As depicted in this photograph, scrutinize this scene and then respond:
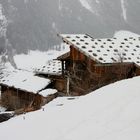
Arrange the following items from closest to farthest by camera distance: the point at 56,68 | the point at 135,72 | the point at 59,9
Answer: the point at 135,72
the point at 56,68
the point at 59,9

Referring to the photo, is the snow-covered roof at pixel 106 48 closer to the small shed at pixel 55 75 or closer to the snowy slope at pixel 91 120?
the small shed at pixel 55 75

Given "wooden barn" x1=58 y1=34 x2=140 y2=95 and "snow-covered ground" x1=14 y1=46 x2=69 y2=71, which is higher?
"wooden barn" x1=58 y1=34 x2=140 y2=95

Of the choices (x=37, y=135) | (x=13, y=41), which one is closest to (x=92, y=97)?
(x=37, y=135)

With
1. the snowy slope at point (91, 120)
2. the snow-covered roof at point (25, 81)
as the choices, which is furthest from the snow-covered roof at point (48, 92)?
the snowy slope at point (91, 120)

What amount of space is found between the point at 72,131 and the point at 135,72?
12.8 meters

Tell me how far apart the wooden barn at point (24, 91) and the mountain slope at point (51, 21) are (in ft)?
397

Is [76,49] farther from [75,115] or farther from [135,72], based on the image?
[75,115]

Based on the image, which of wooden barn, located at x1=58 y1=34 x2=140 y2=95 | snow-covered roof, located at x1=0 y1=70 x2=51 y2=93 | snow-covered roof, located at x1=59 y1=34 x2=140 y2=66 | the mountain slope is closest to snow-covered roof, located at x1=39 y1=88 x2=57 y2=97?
wooden barn, located at x1=58 y1=34 x2=140 y2=95

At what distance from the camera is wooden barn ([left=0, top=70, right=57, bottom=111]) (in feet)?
87.7

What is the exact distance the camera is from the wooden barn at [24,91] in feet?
87.7

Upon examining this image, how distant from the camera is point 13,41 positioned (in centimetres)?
15612

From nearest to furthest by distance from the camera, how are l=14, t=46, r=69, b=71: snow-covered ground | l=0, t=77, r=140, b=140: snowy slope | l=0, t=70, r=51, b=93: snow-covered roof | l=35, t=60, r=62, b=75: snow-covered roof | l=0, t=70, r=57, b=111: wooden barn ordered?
1. l=0, t=77, r=140, b=140: snowy slope
2. l=0, t=70, r=57, b=111: wooden barn
3. l=0, t=70, r=51, b=93: snow-covered roof
4. l=35, t=60, r=62, b=75: snow-covered roof
5. l=14, t=46, r=69, b=71: snow-covered ground

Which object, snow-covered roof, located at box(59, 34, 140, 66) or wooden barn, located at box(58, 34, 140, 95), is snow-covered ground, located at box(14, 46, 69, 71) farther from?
snow-covered roof, located at box(59, 34, 140, 66)

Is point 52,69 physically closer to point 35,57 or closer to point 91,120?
point 91,120
